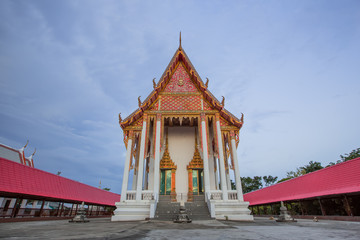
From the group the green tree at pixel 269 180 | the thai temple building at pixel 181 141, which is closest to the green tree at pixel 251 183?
the green tree at pixel 269 180

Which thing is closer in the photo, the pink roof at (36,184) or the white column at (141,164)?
the pink roof at (36,184)

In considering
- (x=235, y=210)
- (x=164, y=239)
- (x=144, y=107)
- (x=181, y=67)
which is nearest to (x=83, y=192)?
(x=144, y=107)

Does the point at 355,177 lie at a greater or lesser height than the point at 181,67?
lesser

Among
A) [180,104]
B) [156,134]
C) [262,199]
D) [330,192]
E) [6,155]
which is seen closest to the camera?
[330,192]

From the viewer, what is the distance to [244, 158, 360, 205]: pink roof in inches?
322

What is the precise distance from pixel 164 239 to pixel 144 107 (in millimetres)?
10127

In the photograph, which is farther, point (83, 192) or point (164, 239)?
point (83, 192)

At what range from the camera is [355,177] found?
26.5 ft

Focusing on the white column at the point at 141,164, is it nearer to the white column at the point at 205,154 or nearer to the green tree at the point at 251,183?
the white column at the point at 205,154

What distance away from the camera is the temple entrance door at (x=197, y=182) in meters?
13.0

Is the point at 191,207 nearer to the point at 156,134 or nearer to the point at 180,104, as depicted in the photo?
the point at 156,134

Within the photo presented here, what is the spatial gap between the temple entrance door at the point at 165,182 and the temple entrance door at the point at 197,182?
5.60 feet

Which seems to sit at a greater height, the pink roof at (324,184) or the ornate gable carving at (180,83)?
the ornate gable carving at (180,83)

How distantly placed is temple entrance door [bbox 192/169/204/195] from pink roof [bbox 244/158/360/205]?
5.43m
